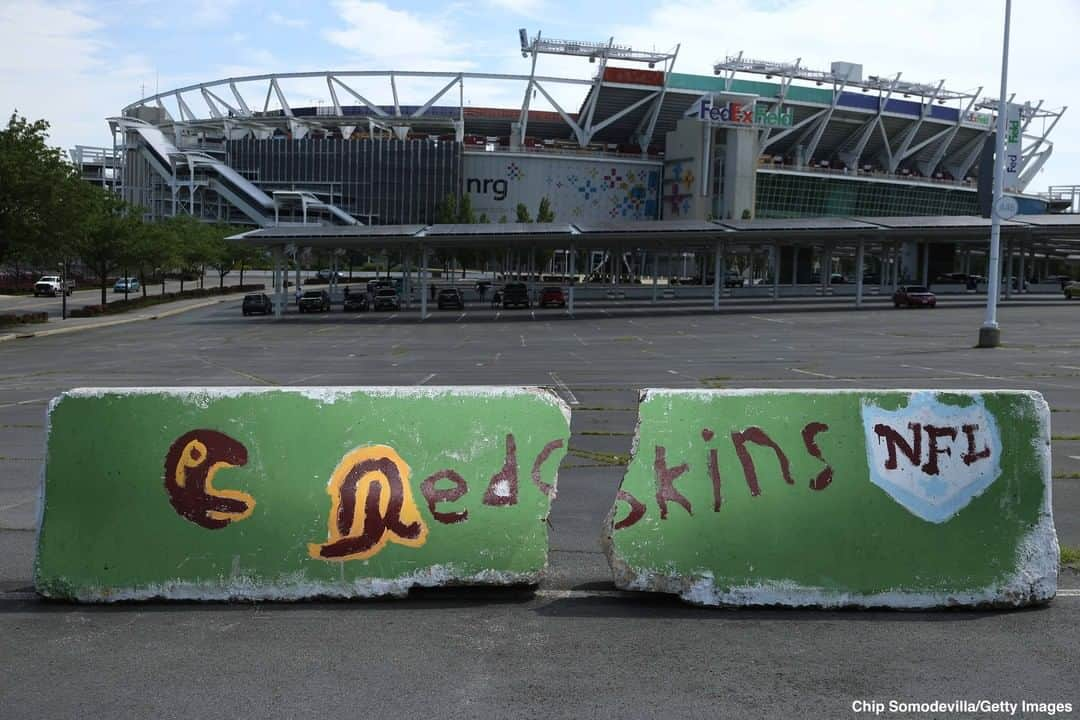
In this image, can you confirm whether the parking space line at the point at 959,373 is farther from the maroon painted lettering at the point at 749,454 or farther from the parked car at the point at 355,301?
the parked car at the point at 355,301

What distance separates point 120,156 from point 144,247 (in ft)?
380

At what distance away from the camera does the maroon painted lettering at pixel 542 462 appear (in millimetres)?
6508

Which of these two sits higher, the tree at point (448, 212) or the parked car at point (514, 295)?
the tree at point (448, 212)

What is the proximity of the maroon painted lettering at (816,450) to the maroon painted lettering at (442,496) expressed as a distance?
2.27 meters

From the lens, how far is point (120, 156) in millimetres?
164000

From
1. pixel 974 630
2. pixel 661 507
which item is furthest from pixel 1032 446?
pixel 661 507

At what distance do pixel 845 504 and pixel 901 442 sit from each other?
558mm

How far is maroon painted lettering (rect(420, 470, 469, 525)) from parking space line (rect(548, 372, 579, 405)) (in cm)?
1127

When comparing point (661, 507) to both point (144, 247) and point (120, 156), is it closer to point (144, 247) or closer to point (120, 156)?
point (144, 247)

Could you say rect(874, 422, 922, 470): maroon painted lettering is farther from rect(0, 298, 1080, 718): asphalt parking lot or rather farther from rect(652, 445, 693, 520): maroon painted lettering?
rect(652, 445, 693, 520): maroon painted lettering

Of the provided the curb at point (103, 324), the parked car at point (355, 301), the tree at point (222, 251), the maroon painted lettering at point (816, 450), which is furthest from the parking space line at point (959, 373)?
the tree at point (222, 251)

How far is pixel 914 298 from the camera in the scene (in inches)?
2324

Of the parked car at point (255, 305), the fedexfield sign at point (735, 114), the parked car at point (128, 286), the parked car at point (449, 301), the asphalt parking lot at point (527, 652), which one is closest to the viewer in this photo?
the asphalt parking lot at point (527, 652)

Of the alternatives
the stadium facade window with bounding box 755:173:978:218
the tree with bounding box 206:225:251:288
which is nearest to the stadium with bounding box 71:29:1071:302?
the stadium facade window with bounding box 755:173:978:218
